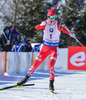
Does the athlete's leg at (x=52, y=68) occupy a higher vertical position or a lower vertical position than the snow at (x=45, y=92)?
higher

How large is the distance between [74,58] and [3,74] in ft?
13.9

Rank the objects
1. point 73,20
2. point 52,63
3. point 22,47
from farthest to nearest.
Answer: point 73,20 < point 22,47 < point 52,63

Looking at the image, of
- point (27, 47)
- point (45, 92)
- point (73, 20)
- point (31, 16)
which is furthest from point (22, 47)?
point (73, 20)

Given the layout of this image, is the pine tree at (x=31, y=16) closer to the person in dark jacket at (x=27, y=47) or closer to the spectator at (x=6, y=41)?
the person in dark jacket at (x=27, y=47)

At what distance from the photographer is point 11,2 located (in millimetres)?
26047

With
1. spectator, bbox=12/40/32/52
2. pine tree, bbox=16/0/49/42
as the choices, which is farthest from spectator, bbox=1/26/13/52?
pine tree, bbox=16/0/49/42

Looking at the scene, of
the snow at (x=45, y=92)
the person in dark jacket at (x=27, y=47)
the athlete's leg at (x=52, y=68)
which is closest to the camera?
the snow at (x=45, y=92)

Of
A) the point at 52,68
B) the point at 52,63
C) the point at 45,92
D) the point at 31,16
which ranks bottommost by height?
the point at 45,92

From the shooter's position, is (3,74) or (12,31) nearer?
(3,74)

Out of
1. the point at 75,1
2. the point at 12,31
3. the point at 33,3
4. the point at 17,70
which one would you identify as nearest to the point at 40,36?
the point at 33,3

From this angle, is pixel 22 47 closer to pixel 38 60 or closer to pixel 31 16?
pixel 38 60

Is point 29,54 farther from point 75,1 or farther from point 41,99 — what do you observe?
point 75,1

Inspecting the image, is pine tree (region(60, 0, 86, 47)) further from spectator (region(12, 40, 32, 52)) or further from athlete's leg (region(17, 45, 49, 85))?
athlete's leg (region(17, 45, 49, 85))

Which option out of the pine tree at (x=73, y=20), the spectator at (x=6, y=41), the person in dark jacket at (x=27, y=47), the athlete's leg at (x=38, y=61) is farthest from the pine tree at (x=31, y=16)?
the athlete's leg at (x=38, y=61)
